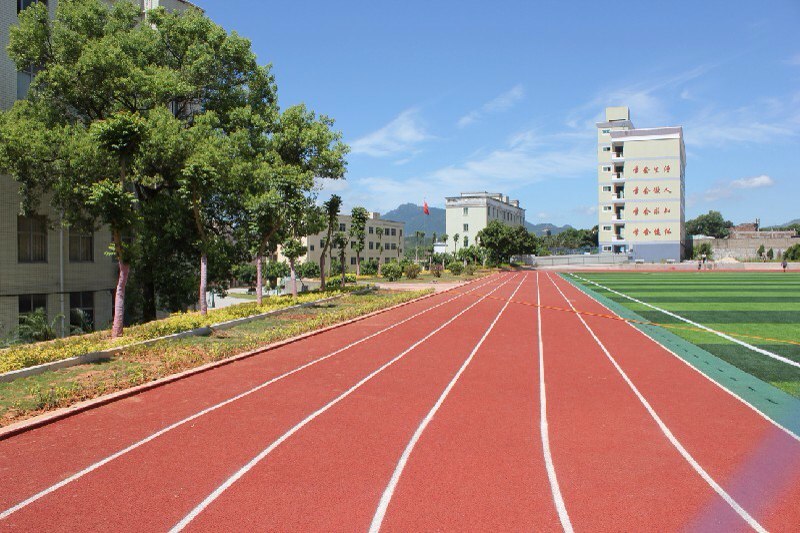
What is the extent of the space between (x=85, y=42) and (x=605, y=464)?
2292 centimetres

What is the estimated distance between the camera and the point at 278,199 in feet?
77.0

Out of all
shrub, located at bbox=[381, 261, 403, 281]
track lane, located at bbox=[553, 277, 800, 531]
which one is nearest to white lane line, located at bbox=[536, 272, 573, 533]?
track lane, located at bbox=[553, 277, 800, 531]

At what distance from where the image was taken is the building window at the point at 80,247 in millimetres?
22609

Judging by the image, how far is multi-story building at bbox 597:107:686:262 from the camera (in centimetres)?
8350

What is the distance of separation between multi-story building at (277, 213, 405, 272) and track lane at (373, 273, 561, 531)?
73.3m

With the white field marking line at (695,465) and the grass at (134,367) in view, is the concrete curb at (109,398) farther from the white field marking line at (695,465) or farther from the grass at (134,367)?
the white field marking line at (695,465)

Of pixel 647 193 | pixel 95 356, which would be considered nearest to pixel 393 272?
pixel 95 356

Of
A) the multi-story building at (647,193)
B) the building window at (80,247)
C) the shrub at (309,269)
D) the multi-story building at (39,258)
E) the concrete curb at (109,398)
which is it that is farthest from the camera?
the multi-story building at (647,193)

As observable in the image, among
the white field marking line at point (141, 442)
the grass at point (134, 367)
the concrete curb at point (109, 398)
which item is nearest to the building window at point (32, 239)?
the grass at point (134, 367)

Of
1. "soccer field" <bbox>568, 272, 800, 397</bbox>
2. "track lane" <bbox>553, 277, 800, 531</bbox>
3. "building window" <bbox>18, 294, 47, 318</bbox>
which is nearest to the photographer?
"track lane" <bbox>553, 277, 800, 531</bbox>

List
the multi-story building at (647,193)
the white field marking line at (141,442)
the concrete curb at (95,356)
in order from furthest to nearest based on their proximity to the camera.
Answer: the multi-story building at (647,193) → the concrete curb at (95,356) → the white field marking line at (141,442)

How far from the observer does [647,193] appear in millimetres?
84562

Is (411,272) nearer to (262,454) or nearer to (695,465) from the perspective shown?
(262,454)

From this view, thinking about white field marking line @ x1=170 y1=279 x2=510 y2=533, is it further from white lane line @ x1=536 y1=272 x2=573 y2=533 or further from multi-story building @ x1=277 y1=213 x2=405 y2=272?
multi-story building @ x1=277 y1=213 x2=405 y2=272
